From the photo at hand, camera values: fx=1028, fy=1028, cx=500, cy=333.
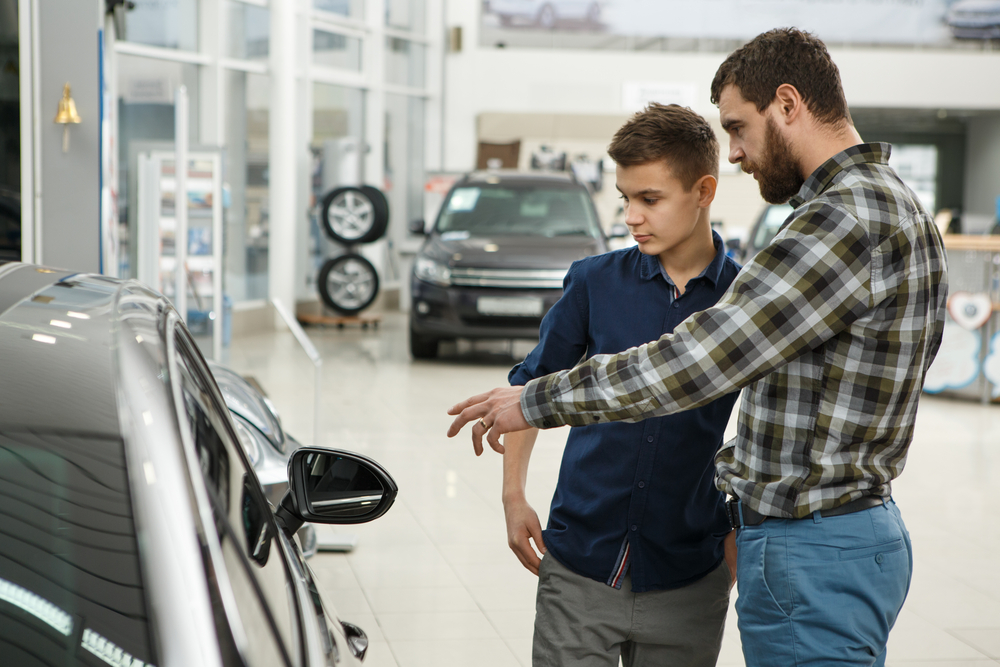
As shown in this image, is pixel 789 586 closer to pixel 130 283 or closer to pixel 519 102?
pixel 130 283

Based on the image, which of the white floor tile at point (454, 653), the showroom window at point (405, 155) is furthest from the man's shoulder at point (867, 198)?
the showroom window at point (405, 155)

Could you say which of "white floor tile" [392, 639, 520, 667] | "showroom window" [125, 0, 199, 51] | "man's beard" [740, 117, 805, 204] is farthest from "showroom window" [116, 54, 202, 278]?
"man's beard" [740, 117, 805, 204]

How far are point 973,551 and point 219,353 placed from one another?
5.17 metres

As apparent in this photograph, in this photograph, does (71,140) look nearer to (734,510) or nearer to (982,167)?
(734,510)

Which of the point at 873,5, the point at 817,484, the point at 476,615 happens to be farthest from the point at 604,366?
the point at 873,5

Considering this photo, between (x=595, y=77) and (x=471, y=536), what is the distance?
12906 mm

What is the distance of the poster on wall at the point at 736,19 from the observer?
16.3 m

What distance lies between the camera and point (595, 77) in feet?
54.0

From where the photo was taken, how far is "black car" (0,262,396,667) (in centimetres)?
104

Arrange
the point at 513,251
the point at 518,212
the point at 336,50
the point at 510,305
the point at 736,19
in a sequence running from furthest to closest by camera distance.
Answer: the point at 736,19
the point at 336,50
the point at 518,212
the point at 513,251
the point at 510,305

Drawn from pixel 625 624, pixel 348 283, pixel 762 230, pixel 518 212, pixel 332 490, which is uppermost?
pixel 518 212

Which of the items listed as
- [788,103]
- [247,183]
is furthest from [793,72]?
[247,183]

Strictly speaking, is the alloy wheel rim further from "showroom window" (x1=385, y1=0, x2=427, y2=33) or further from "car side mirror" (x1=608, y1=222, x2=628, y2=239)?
"showroom window" (x1=385, y1=0, x2=427, y2=33)

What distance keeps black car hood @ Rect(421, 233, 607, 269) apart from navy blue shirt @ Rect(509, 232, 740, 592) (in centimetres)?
700
